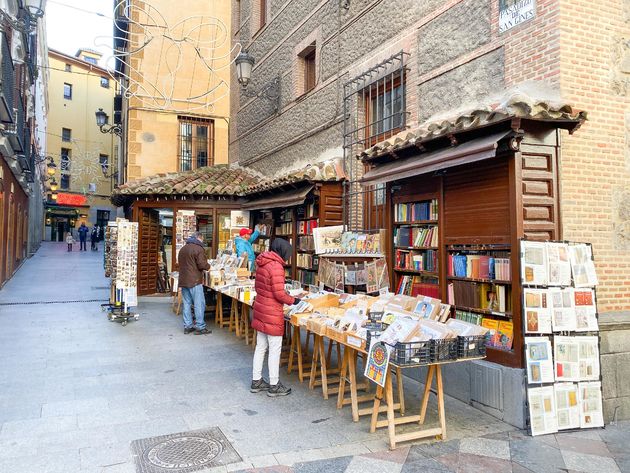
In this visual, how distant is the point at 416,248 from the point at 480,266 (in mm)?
1353

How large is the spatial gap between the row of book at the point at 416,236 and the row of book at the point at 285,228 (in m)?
3.83

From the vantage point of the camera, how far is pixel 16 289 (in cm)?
1391

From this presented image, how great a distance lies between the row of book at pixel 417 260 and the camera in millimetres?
6442

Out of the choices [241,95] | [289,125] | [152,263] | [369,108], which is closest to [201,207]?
[152,263]

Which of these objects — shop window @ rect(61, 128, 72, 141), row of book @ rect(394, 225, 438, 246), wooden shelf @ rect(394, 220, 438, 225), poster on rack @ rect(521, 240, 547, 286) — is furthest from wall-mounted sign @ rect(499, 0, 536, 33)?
shop window @ rect(61, 128, 72, 141)

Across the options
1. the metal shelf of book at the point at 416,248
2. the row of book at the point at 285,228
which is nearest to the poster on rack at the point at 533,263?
the metal shelf of book at the point at 416,248

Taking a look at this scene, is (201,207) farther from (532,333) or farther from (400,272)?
(532,333)

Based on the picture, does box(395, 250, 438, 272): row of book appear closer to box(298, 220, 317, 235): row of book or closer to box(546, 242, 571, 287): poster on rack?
box(546, 242, 571, 287): poster on rack

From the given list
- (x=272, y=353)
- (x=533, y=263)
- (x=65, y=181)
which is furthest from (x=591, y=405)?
(x=65, y=181)

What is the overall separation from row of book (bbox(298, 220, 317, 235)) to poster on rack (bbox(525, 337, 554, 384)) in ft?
17.6

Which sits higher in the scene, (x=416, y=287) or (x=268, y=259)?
(x=268, y=259)

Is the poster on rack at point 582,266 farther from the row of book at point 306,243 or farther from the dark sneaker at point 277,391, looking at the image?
the row of book at point 306,243

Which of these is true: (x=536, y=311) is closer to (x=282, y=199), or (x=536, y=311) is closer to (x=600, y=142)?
(x=600, y=142)

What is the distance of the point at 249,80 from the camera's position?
40.6 ft
